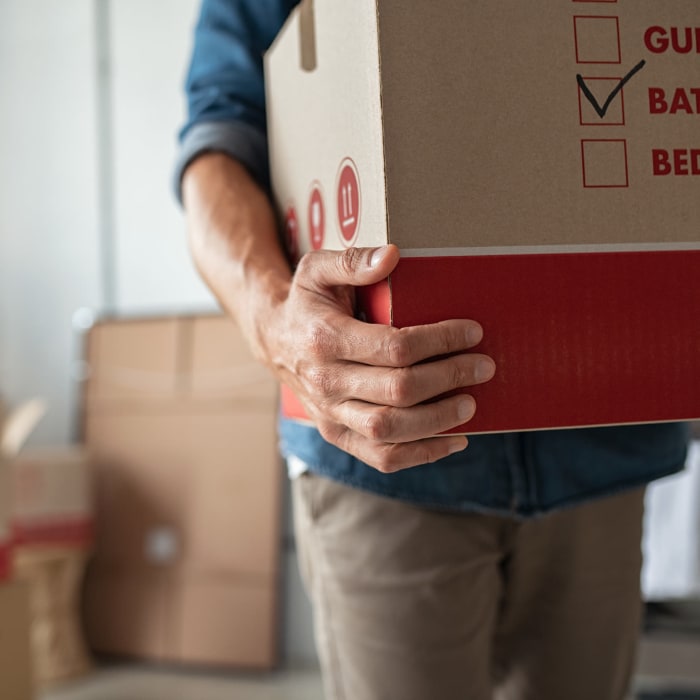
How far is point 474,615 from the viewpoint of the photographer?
767 millimetres

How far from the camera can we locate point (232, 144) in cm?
85

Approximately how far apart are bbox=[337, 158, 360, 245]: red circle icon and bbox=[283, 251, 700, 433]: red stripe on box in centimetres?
5

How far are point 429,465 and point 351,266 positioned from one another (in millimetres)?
265

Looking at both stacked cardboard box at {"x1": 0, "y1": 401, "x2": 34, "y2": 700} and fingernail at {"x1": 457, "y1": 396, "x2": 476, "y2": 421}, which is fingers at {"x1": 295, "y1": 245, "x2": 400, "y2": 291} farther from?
stacked cardboard box at {"x1": 0, "y1": 401, "x2": 34, "y2": 700}

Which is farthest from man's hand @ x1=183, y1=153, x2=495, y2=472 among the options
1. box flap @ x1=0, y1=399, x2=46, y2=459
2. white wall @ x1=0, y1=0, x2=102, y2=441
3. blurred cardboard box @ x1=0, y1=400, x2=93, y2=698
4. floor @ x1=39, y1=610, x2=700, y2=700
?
white wall @ x1=0, y1=0, x2=102, y2=441

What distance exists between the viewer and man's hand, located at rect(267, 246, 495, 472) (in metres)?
0.51

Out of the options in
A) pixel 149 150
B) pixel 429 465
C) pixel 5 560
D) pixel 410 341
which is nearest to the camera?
pixel 410 341

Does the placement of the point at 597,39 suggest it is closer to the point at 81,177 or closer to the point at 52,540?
the point at 52,540

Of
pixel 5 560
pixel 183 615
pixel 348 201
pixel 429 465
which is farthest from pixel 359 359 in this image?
pixel 183 615

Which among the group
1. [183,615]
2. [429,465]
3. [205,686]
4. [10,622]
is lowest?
[205,686]

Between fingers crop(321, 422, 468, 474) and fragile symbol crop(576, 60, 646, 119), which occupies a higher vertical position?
fragile symbol crop(576, 60, 646, 119)

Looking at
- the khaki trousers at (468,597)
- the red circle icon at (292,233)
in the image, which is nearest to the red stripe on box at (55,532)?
the khaki trousers at (468,597)

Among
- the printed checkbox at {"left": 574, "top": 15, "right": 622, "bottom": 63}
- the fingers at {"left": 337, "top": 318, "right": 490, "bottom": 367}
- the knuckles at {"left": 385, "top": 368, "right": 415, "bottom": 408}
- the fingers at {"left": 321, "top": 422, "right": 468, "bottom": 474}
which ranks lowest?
the fingers at {"left": 321, "top": 422, "right": 468, "bottom": 474}

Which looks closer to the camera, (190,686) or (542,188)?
(542,188)
